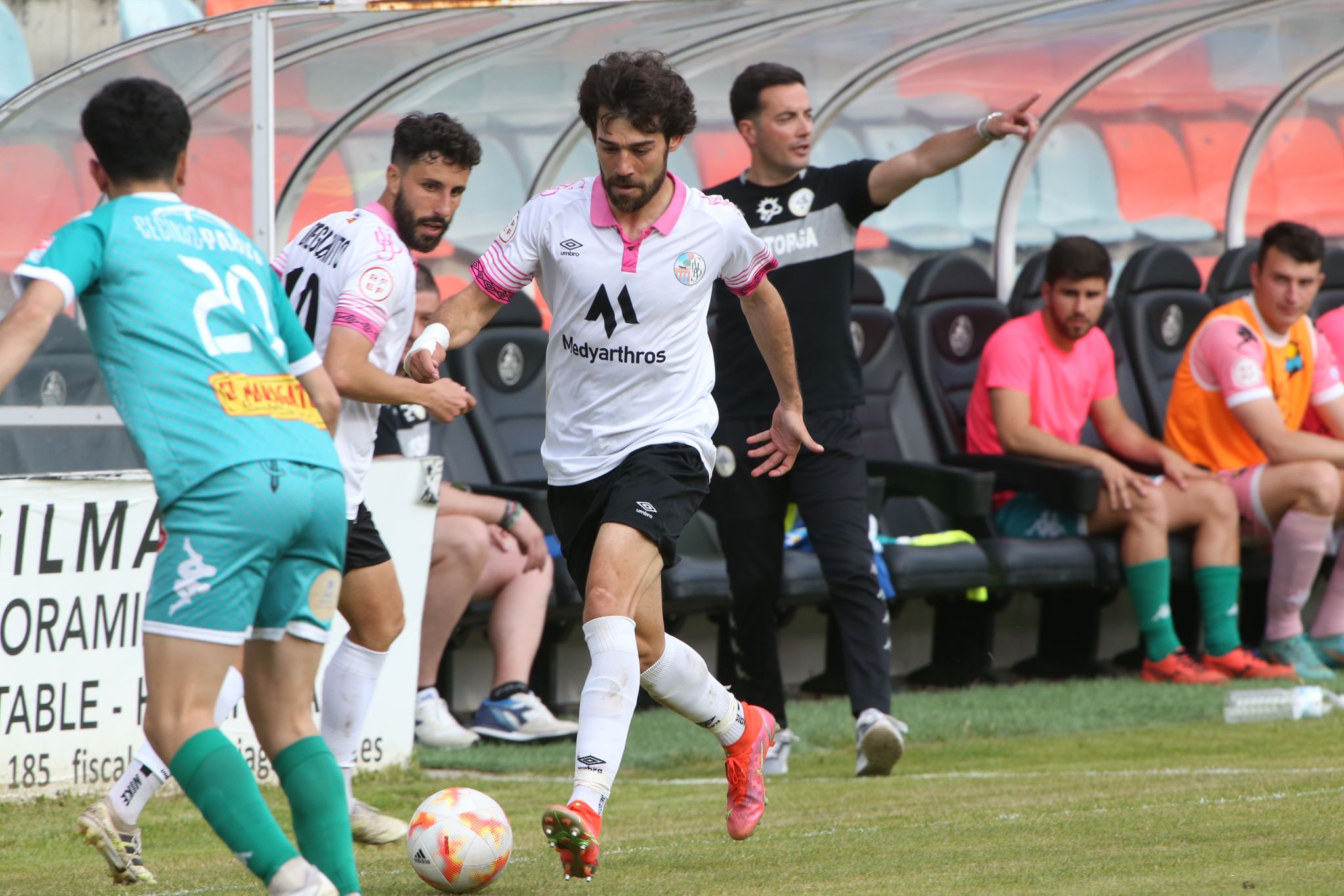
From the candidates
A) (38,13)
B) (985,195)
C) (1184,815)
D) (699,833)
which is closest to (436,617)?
(699,833)

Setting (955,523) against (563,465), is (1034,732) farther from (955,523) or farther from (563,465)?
(563,465)

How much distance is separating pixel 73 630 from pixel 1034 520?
452cm

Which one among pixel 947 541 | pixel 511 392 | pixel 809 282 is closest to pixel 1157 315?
pixel 947 541

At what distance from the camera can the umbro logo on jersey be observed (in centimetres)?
457

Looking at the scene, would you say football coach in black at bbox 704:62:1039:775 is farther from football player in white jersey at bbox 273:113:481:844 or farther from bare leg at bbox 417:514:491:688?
football player in white jersey at bbox 273:113:481:844

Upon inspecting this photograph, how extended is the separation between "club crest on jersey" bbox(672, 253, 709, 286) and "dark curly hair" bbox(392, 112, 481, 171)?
0.78 metres

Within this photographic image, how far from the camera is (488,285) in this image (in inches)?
185

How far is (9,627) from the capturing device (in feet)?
18.1

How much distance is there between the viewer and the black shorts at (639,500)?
4.44 metres

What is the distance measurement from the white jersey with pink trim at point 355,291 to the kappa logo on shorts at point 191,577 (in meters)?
1.30

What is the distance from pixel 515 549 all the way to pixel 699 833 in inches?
96.8

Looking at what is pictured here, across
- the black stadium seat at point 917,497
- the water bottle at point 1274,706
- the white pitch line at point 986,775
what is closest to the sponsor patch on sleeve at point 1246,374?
the black stadium seat at point 917,497

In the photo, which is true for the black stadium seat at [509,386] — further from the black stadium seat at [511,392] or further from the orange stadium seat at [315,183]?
the orange stadium seat at [315,183]

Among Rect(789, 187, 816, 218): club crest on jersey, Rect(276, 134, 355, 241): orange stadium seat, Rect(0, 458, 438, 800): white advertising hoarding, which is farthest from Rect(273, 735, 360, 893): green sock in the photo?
Rect(276, 134, 355, 241): orange stadium seat
